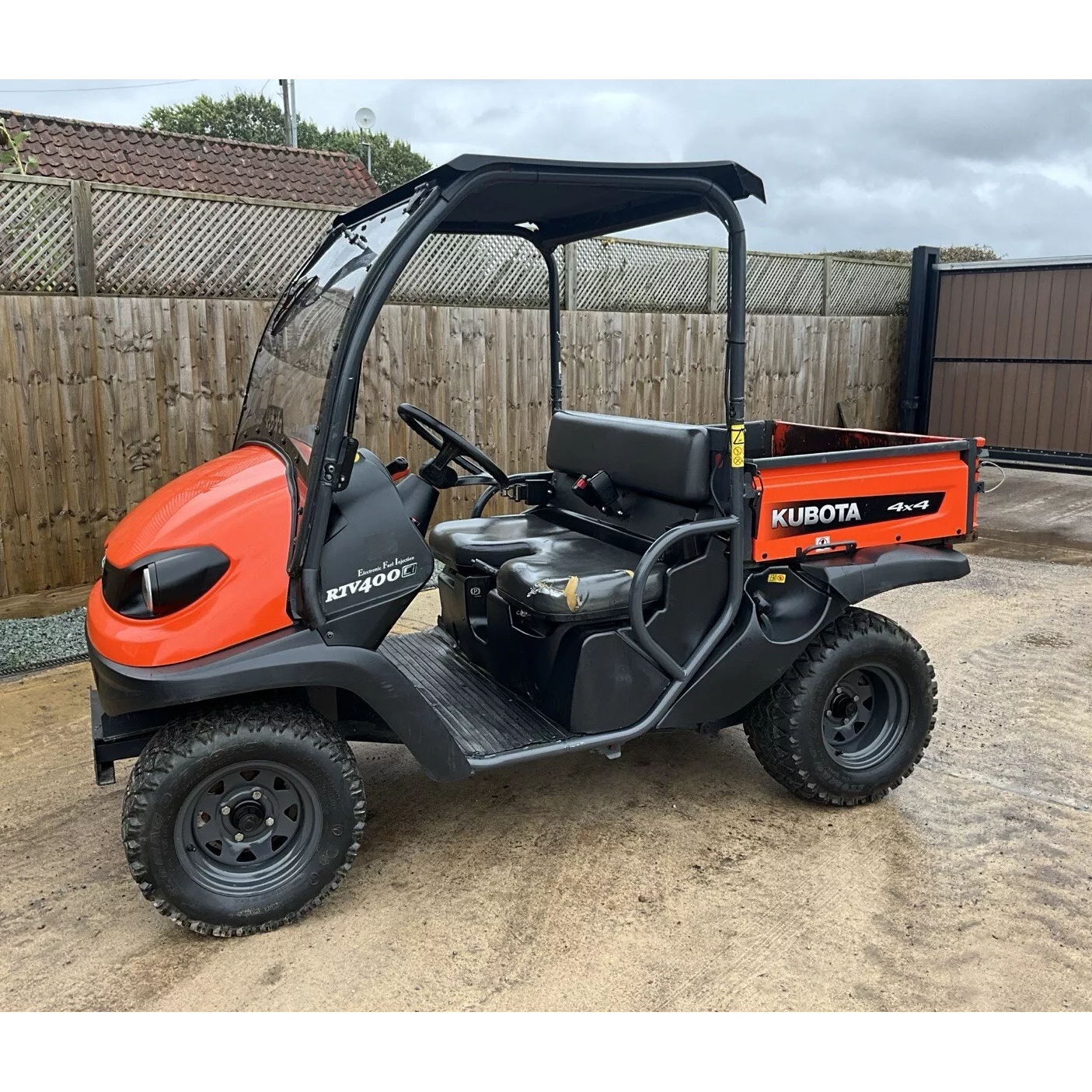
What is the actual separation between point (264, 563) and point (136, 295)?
4248 mm

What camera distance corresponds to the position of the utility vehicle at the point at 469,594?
2.85 metres

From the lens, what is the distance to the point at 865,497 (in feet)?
12.1

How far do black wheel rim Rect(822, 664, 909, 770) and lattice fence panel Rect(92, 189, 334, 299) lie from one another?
492 centimetres

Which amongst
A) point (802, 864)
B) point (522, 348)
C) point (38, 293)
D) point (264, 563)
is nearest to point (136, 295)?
point (38, 293)

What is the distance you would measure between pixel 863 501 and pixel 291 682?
211 centimetres

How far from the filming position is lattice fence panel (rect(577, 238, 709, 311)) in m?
8.95

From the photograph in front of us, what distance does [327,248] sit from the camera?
361 centimetres

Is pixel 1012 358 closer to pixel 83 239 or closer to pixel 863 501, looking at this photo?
pixel 863 501

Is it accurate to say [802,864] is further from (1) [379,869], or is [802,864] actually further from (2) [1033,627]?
(2) [1033,627]

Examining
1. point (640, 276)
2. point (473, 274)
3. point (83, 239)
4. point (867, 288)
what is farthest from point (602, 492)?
point (867, 288)

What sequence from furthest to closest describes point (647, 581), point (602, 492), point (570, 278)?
1. point (570, 278)
2. point (602, 492)
3. point (647, 581)

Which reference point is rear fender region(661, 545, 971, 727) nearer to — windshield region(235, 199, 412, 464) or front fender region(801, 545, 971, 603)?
front fender region(801, 545, 971, 603)

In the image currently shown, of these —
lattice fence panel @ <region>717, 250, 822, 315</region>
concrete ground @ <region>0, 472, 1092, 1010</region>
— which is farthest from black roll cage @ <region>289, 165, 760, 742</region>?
lattice fence panel @ <region>717, 250, 822, 315</region>

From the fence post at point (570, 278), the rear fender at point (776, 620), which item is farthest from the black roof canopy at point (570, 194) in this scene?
the fence post at point (570, 278)
